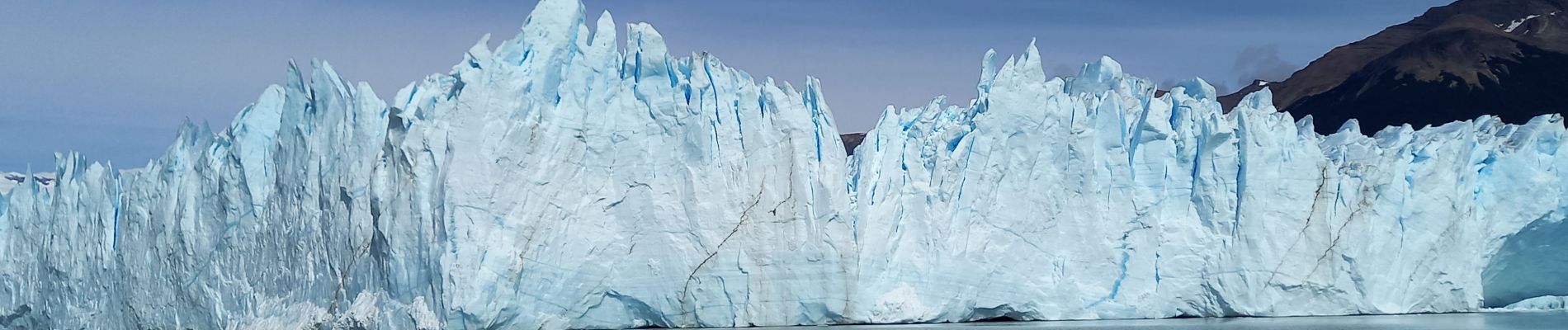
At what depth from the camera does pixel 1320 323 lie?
62.9 feet

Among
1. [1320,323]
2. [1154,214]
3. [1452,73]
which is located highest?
[1452,73]

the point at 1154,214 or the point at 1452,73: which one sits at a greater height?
the point at 1452,73

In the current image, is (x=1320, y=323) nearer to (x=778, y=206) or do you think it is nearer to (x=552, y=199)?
(x=778, y=206)

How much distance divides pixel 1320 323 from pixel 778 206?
6.64 metres

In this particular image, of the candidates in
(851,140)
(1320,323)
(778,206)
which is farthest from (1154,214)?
(851,140)

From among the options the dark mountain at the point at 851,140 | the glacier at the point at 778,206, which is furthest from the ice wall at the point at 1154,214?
the dark mountain at the point at 851,140

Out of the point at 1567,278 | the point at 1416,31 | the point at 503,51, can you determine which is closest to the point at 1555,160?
the point at 1567,278

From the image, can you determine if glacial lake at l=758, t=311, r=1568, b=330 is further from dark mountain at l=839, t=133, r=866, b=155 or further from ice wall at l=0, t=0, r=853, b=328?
dark mountain at l=839, t=133, r=866, b=155

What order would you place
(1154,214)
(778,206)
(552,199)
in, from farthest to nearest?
1. (1154,214)
2. (778,206)
3. (552,199)

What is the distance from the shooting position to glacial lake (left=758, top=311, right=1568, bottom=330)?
1830cm

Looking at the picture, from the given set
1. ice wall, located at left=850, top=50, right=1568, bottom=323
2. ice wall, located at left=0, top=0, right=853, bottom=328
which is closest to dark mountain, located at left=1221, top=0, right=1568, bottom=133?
ice wall, located at left=850, top=50, right=1568, bottom=323

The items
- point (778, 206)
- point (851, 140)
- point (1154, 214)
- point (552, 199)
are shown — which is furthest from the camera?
point (851, 140)

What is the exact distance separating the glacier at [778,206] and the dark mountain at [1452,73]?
868 inches

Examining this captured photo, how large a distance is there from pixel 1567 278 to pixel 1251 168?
5.39 metres
